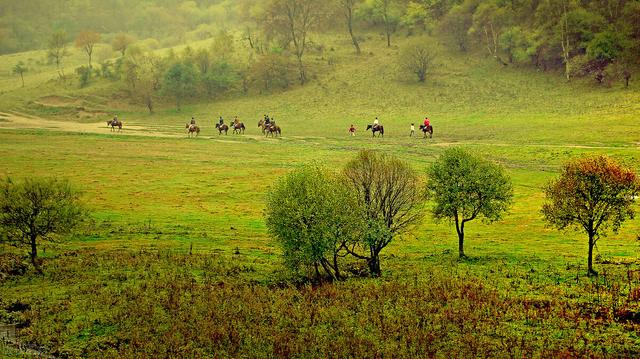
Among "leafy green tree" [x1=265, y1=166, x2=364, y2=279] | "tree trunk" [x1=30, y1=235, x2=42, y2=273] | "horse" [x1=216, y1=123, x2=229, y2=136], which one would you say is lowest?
"tree trunk" [x1=30, y1=235, x2=42, y2=273]

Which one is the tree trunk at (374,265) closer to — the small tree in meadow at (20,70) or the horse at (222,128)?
the horse at (222,128)

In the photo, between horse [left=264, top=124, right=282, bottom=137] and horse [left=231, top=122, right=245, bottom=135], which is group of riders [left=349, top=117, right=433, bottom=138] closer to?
horse [left=264, top=124, right=282, bottom=137]

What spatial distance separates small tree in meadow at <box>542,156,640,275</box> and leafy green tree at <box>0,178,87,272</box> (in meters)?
31.9

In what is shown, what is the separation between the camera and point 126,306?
32.8 m

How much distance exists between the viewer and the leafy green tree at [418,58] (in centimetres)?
13375

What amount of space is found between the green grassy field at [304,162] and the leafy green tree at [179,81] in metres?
3.90

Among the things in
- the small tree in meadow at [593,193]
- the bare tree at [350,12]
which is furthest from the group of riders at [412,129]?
the bare tree at [350,12]

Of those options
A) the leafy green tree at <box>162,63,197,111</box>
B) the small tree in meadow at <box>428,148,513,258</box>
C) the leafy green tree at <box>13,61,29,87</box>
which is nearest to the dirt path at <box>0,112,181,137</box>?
the leafy green tree at <box>162,63,197,111</box>

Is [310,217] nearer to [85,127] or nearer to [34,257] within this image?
[34,257]

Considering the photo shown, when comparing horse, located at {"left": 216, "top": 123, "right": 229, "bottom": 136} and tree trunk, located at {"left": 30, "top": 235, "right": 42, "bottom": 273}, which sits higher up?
horse, located at {"left": 216, "top": 123, "right": 229, "bottom": 136}

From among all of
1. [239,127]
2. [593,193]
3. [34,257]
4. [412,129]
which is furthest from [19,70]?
[593,193]

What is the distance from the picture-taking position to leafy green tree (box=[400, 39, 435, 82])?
134 m

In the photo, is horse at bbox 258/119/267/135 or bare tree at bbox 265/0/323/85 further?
bare tree at bbox 265/0/323/85

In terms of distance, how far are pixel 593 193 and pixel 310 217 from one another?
17.5m
